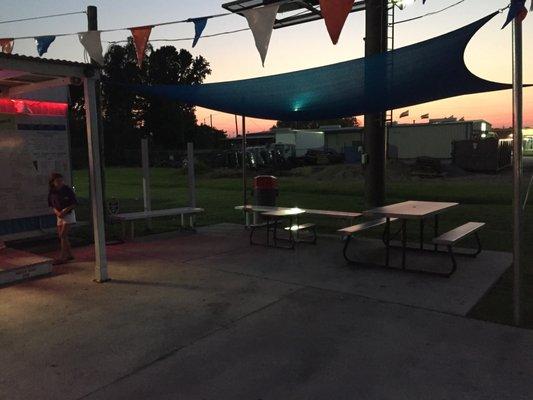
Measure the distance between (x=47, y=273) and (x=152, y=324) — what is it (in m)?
2.60

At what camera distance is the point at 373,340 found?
3871 millimetres

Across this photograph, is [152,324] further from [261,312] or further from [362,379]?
[362,379]

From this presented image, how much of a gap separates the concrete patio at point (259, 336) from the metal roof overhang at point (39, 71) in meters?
2.55

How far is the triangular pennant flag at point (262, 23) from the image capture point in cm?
563

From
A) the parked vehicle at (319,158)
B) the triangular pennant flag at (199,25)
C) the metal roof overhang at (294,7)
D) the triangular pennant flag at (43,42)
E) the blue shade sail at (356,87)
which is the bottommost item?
the parked vehicle at (319,158)

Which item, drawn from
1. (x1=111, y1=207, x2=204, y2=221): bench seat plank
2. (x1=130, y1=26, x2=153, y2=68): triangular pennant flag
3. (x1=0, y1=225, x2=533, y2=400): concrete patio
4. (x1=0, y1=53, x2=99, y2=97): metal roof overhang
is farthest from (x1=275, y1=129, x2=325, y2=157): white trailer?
(x1=0, y1=225, x2=533, y2=400): concrete patio

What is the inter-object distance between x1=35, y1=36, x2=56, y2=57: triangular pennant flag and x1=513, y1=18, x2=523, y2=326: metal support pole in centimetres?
721

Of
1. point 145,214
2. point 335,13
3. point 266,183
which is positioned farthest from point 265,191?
point 335,13

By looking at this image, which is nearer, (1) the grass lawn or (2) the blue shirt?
(1) the grass lawn

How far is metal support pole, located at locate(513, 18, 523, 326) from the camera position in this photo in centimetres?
388

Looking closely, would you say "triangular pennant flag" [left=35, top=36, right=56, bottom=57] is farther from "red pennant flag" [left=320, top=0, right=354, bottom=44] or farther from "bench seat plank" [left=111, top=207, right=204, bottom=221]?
"red pennant flag" [left=320, top=0, right=354, bottom=44]

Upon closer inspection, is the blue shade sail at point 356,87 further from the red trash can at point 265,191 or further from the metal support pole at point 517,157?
the red trash can at point 265,191

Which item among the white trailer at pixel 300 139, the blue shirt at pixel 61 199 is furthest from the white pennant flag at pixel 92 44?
the white trailer at pixel 300 139

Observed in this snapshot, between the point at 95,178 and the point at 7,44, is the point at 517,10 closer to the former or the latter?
the point at 95,178
